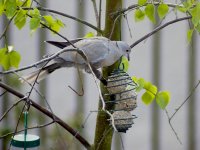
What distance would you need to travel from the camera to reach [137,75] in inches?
117

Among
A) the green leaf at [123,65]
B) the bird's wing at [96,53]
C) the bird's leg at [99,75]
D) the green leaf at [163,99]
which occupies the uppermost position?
the bird's wing at [96,53]

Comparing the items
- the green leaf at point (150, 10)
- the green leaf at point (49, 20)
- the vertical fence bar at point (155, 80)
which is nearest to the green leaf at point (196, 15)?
the green leaf at point (150, 10)

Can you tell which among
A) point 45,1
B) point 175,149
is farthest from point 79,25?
point 175,149

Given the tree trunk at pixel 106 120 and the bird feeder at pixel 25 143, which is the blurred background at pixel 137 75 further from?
the bird feeder at pixel 25 143

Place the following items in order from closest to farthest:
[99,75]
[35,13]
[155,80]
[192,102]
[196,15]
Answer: [196,15], [35,13], [99,75], [155,80], [192,102]

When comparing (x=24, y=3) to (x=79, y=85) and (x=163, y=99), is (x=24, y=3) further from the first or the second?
(x=79, y=85)

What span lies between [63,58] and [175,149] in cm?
180

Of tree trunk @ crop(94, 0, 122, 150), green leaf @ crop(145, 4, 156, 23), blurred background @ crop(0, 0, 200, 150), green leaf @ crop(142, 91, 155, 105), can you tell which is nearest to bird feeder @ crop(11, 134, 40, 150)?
tree trunk @ crop(94, 0, 122, 150)

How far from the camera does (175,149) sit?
3174 mm

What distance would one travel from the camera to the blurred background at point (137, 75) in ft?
8.99

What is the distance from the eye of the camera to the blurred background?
2.74m

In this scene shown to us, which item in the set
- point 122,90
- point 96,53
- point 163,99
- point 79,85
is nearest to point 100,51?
point 96,53

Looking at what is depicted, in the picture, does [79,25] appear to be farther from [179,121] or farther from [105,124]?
[105,124]

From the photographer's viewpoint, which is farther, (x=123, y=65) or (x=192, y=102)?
(x=192, y=102)
